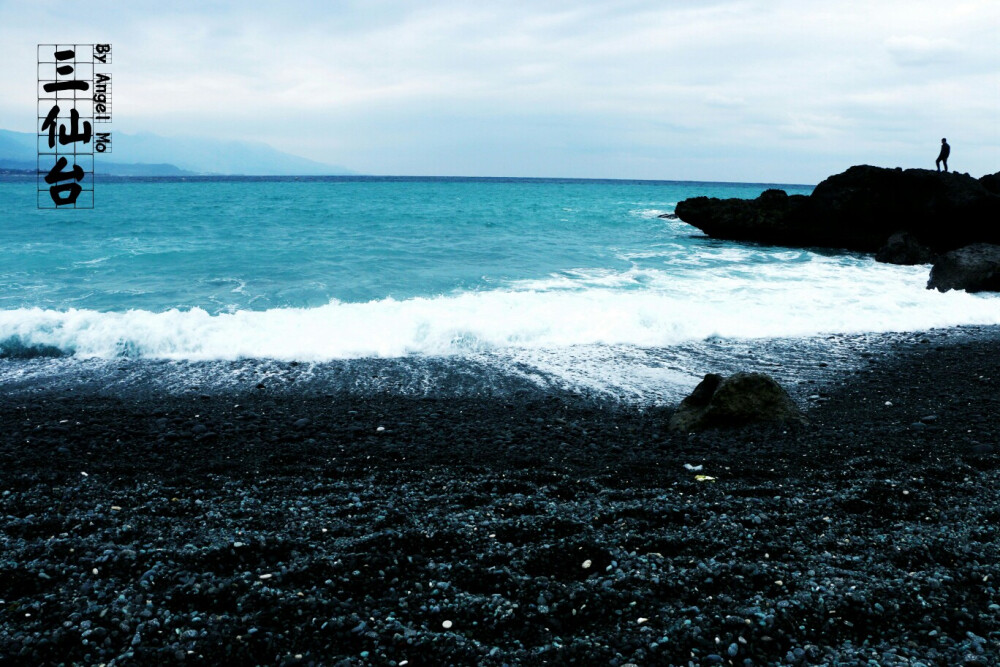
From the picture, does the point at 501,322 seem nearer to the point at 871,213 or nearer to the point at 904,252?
the point at 904,252

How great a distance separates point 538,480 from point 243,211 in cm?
4056

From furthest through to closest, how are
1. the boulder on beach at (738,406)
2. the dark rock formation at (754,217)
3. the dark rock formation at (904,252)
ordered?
the dark rock formation at (754,217) → the dark rock formation at (904,252) → the boulder on beach at (738,406)

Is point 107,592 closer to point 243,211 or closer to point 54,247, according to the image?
point 54,247

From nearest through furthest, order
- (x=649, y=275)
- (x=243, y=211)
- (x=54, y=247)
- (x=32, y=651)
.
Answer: (x=32, y=651)
(x=649, y=275)
(x=54, y=247)
(x=243, y=211)

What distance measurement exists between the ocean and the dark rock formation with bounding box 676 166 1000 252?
1546 mm

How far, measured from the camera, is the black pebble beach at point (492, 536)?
360cm

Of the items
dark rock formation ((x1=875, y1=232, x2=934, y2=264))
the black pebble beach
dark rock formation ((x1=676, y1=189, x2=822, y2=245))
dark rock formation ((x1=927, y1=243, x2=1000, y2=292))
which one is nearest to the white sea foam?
dark rock formation ((x1=927, y1=243, x2=1000, y2=292))

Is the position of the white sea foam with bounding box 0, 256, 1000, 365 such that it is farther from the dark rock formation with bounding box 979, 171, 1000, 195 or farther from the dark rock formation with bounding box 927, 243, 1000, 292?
the dark rock formation with bounding box 979, 171, 1000, 195

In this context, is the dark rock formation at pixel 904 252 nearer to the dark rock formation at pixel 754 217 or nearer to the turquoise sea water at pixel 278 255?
the dark rock formation at pixel 754 217

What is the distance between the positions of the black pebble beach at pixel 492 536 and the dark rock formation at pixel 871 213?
1836 centimetres

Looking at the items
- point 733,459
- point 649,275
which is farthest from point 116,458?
point 649,275

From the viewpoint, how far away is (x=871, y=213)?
24.8 meters

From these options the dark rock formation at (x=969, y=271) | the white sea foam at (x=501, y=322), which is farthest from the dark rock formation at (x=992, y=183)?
the white sea foam at (x=501, y=322)

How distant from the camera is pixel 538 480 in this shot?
5707 mm
